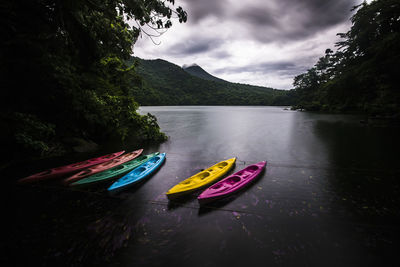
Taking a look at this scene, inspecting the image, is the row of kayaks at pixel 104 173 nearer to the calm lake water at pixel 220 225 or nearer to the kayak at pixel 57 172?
the kayak at pixel 57 172

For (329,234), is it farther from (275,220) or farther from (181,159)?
(181,159)

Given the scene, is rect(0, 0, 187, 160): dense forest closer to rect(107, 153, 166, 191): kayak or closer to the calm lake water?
the calm lake water

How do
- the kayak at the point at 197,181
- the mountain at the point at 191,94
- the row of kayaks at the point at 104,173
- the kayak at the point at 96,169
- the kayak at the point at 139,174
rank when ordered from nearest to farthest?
the kayak at the point at 197,181, the kayak at the point at 139,174, the row of kayaks at the point at 104,173, the kayak at the point at 96,169, the mountain at the point at 191,94

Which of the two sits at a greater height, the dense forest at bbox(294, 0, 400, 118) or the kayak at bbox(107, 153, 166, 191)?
the dense forest at bbox(294, 0, 400, 118)

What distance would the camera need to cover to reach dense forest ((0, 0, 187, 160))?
18.1 feet

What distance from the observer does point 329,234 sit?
4055 millimetres

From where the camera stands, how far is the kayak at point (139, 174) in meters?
5.73

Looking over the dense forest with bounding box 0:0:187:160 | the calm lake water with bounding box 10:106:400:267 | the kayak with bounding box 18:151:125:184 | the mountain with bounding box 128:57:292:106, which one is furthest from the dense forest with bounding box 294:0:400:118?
the mountain with bounding box 128:57:292:106

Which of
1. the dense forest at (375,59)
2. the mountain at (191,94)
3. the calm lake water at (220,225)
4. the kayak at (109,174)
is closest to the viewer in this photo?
the calm lake water at (220,225)

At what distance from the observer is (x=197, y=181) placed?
5.96 m

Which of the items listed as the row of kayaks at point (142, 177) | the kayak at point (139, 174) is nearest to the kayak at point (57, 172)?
the row of kayaks at point (142, 177)

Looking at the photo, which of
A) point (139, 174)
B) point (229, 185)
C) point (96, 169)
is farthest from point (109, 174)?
point (229, 185)

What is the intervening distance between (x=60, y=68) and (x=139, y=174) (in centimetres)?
625

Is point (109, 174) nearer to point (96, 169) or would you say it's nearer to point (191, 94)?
point (96, 169)
